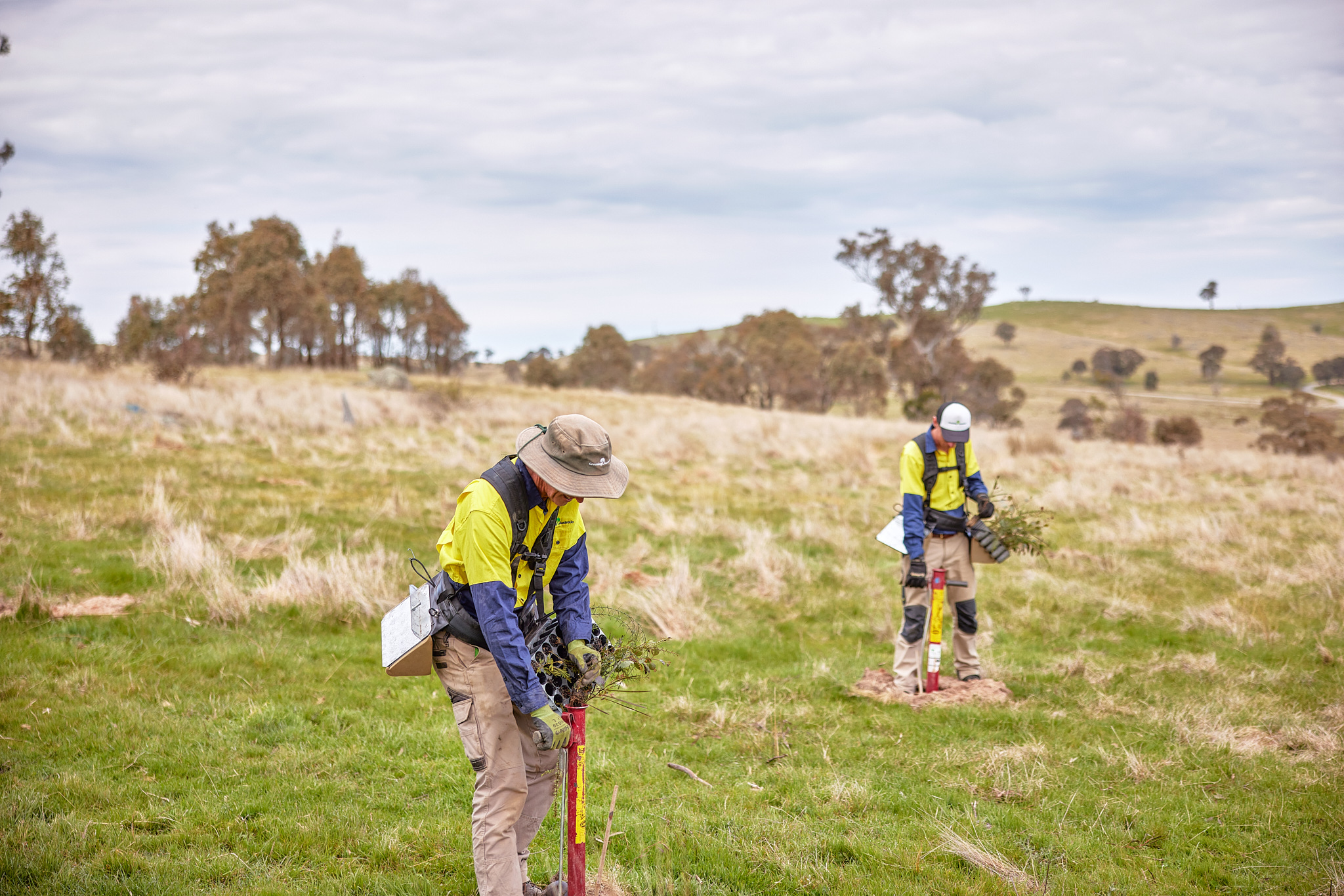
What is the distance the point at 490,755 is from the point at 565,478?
1.26 m

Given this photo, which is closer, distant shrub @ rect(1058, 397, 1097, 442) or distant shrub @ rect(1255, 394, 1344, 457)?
distant shrub @ rect(1255, 394, 1344, 457)

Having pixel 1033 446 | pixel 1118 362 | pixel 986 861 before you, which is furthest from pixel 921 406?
pixel 1118 362

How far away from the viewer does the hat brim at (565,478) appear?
3.43 metres

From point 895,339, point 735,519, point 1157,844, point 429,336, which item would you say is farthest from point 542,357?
point 1157,844

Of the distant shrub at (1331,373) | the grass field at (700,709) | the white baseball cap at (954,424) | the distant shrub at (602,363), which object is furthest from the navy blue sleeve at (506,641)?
the distant shrub at (1331,373)

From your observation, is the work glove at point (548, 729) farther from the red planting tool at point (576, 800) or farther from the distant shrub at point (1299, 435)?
the distant shrub at point (1299, 435)

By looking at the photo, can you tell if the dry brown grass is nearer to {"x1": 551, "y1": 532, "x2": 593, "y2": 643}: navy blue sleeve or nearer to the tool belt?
{"x1": 551, "y1": 532, "x2": 593, "y2": 643}: navy blue sleeve

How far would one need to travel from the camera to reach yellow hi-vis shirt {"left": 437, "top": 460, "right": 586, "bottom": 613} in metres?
3.43

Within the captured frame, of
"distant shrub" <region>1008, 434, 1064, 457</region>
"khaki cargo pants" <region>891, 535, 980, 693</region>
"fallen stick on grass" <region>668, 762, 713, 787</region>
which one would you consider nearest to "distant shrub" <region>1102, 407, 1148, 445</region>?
"distant shrub" <region>1008, 434, 1064, 457</region>

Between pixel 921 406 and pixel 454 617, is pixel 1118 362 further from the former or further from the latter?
pixel 454 617

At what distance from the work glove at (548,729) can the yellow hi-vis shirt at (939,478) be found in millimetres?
4419

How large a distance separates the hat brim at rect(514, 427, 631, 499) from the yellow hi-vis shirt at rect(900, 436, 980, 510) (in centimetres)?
421

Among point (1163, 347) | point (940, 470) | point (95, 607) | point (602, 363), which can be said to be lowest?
point (95, 607)

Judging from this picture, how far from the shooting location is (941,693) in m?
7.38
